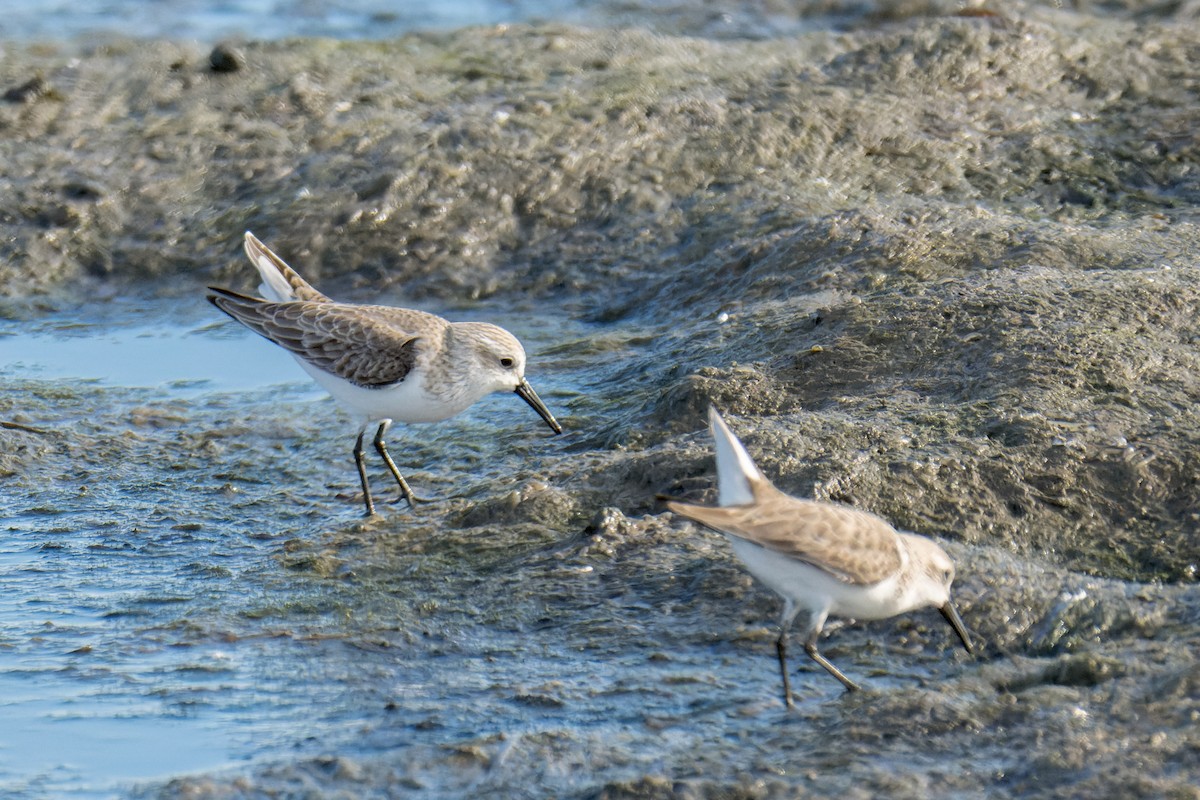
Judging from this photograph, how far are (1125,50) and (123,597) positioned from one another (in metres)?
7.81

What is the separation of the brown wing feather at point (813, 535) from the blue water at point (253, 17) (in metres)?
8.65

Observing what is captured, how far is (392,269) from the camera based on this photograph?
934 centimetres

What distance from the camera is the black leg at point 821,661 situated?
15.5ft

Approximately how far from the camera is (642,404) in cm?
716

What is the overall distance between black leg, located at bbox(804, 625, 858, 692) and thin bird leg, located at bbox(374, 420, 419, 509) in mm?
2383

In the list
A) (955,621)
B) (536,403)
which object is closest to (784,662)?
(955,621)

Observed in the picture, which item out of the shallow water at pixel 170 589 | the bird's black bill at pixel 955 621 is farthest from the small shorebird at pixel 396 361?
the bird's black bill at pixel 955 621

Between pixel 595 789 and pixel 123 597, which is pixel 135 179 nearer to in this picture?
pixel 123 597

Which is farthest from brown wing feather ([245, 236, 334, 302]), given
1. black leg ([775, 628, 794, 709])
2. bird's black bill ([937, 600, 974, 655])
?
bird's black bill ([937, 600, 974, 655])

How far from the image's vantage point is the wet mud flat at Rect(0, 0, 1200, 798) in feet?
15.0

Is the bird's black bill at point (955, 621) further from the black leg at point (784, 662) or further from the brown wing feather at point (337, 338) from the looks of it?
the brown wing feather at point (337, 338)

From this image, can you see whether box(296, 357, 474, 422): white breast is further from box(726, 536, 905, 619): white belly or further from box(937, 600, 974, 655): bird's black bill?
box(937, 600, 974, 655): bird's black bill

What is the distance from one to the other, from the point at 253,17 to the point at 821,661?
33.8 ft

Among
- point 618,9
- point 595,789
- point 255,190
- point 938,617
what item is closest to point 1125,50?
point 618,9
